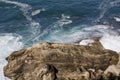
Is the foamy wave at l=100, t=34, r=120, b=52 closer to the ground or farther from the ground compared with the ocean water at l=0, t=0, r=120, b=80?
farther from the ground

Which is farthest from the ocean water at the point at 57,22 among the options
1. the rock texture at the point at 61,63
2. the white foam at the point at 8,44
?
the rock texture at the point at 61,63

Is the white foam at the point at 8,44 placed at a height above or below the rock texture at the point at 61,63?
below

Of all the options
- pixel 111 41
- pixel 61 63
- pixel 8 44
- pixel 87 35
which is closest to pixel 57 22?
pixel 87 35

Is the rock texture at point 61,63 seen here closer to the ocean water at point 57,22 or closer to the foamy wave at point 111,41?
the ocean water at point 57,22

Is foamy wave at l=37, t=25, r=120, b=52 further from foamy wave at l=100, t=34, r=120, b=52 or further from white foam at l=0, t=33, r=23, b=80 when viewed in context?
white foam at l=0, t=33, r=23, b=80

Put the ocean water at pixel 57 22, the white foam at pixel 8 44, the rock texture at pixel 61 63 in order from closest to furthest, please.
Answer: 1. the rock texture at pixel 61 63
2. the white foam at pixel 8 44
3. the ocean water at pixel 57 22

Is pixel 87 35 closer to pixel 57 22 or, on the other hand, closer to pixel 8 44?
pixel 57 22

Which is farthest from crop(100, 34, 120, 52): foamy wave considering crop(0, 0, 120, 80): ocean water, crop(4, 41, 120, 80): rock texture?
crop(4, 41, 120, 80): rock texture
